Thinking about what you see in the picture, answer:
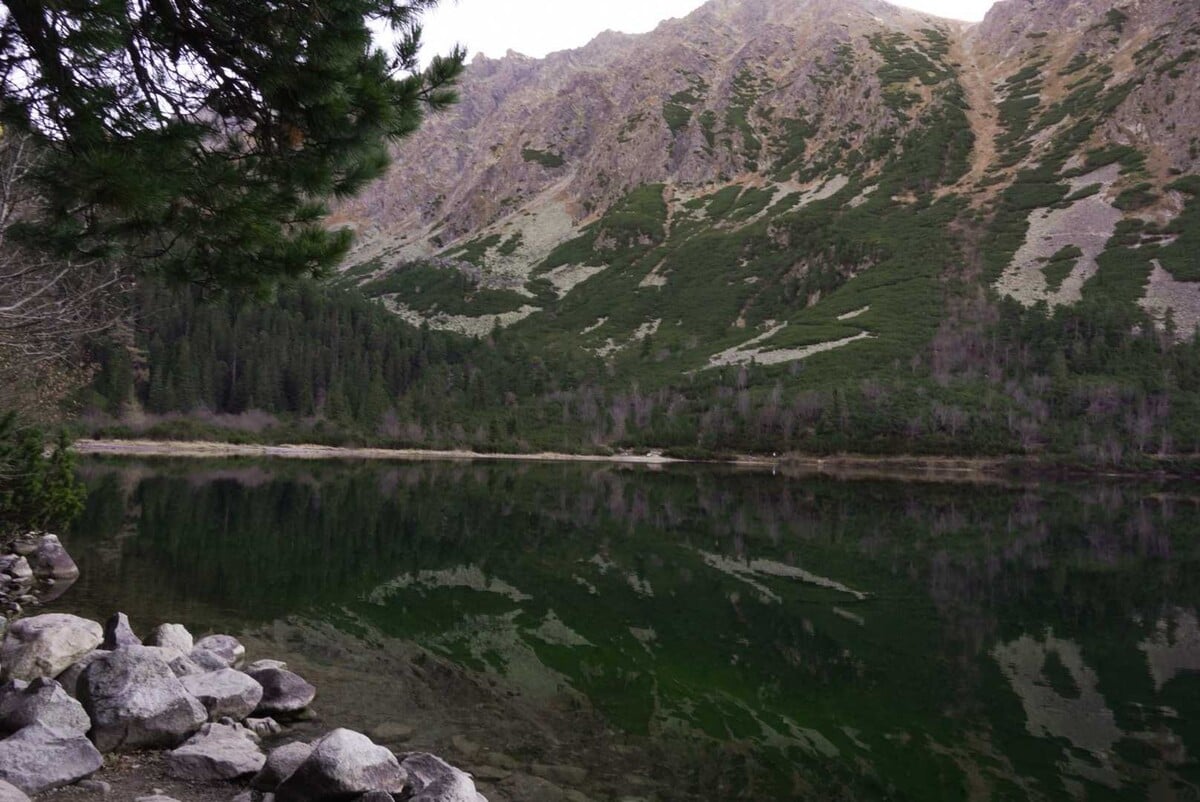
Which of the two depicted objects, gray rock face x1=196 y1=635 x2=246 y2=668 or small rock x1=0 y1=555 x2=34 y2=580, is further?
small rock x1=0 y1=555 x2=34 y2=580

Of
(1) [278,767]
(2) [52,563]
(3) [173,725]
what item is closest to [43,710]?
(3) [173,725]

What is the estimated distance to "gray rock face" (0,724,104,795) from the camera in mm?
8367

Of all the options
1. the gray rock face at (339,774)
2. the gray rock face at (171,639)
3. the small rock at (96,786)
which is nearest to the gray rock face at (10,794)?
the small rock at (96,786)

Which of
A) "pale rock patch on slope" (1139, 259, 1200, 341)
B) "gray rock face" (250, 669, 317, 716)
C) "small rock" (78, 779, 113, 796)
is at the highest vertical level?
"pale rock patch on slope" (1139, 259, 1200, 341)

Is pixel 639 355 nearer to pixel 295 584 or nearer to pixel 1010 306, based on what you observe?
pixel 1010 306

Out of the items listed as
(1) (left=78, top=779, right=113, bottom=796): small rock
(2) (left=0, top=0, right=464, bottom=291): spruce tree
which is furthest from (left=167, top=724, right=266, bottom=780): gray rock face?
(2) (left=0, top=0, right=464, bottom=291): spruce tree

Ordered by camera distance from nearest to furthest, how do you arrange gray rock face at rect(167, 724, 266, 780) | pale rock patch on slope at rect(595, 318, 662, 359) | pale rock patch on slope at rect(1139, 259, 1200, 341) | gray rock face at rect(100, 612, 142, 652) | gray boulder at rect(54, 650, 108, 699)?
gray rock face at rect(167, 724, 266, 780) → gray boulder at rect(54, 650, 108, 699) → gray rock face at rect(100, 612, 142, 652) → pale rock patch on slope at rect(1139, 259, 1200, 341) → pale rock patch on slope at rect(595, 318, 662, 359)

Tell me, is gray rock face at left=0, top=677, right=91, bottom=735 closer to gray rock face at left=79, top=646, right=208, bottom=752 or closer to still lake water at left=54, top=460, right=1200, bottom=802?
gray rock face at left=79, top=646, right=208, bottom=752

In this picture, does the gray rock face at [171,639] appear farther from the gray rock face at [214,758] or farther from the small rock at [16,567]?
the small rock at [16,567]

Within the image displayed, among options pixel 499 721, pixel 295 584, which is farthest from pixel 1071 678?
pixel 295 584

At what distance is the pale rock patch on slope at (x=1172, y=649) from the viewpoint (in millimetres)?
17203

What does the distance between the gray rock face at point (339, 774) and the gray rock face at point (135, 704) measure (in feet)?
8.72

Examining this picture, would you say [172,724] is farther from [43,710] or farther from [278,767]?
[278,767]

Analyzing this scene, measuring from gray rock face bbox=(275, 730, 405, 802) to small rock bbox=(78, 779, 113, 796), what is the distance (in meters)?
1.85
